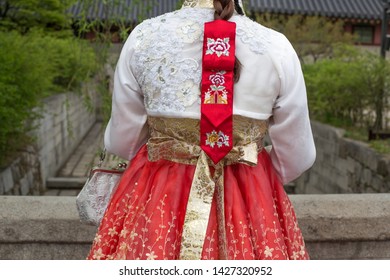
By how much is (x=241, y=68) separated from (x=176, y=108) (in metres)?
0.27

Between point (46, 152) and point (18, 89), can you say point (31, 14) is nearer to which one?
point (46, 152)

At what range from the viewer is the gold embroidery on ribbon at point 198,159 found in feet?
6.92

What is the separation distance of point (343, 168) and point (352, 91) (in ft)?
3.70

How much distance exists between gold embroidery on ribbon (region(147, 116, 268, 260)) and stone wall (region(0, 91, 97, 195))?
11.2ft

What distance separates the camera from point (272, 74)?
2.08 metres

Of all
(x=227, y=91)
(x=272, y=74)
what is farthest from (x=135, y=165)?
(x=272, y=74)

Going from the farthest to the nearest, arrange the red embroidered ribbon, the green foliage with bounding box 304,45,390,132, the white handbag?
the green foliage with bounding box 304,45,390,132 < the white handbag < the red embroidered ribbon

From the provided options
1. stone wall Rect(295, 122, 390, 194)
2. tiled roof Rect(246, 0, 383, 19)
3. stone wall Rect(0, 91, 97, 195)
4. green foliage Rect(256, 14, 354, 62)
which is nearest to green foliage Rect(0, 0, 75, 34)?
stone wall Rect(0, 91, 97, 195)

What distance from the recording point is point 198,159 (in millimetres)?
2168

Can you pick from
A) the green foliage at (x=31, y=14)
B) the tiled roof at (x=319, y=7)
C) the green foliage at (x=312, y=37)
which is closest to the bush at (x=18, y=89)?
the green foliage at (x=31, y=14)

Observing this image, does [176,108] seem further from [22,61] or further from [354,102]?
[354,102]

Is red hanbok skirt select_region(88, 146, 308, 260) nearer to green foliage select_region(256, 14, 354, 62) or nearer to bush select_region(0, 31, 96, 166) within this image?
bush select_region(0, 31, 96, 166)

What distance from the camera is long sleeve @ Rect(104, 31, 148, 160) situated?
7.19 feet

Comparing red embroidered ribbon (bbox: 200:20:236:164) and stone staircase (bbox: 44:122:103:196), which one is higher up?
red embroidered ribbon (bbox: 200:20:236:164)
